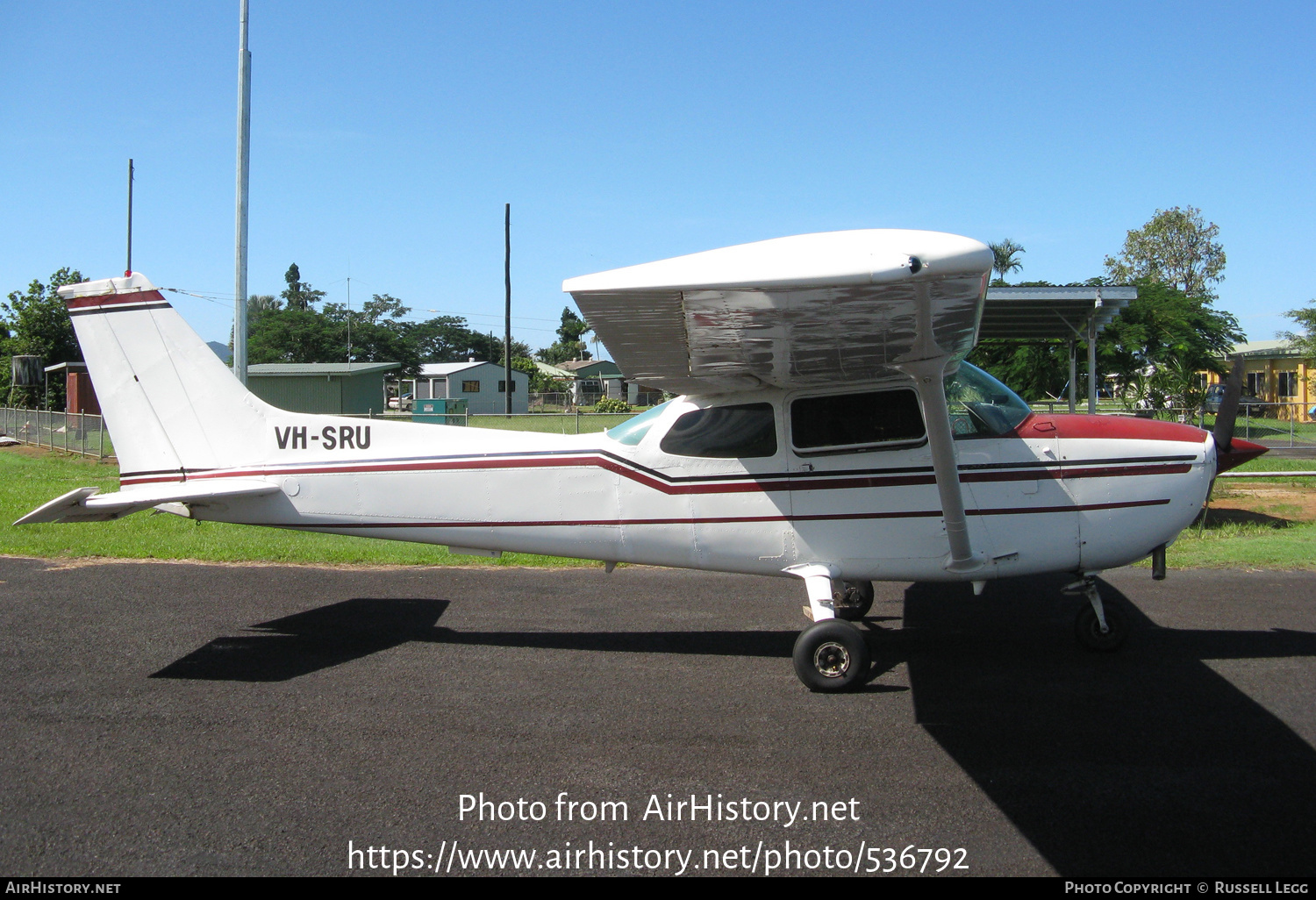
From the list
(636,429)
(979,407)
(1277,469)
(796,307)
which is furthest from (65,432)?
(1277,469)

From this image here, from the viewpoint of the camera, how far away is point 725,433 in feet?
19.7

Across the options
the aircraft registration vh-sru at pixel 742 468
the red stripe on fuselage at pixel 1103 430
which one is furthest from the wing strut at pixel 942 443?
the red stripe on fuselage at pixel 1103 430

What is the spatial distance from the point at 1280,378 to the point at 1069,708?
57.2 meters

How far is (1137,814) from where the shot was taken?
3.70 metres

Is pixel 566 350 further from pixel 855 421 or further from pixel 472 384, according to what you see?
pixel 855 421

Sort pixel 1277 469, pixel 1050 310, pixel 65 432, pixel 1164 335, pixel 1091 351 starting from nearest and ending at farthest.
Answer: pixel 1091 351 < pixel 1050 310 < pixel 1277 469 < pixel 65 432 < pixel 1164 335

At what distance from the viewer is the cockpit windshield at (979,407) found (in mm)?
5824

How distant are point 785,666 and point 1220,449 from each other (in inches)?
132

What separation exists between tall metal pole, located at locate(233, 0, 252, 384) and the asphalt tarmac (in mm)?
4733

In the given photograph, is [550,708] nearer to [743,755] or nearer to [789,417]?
[743,755]

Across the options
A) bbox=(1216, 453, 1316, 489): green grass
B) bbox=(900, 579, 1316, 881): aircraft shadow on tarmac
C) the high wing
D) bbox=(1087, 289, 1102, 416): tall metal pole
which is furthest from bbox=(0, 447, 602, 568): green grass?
bbox=(1216, 453, 1316, 489): green grass

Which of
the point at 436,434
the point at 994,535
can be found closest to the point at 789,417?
the point at 994,535

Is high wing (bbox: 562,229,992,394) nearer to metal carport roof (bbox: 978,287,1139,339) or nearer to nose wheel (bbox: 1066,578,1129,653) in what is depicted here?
nose wheel (bbox: 1066,578,1129,653)

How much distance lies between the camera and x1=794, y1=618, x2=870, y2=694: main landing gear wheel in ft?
17.6
